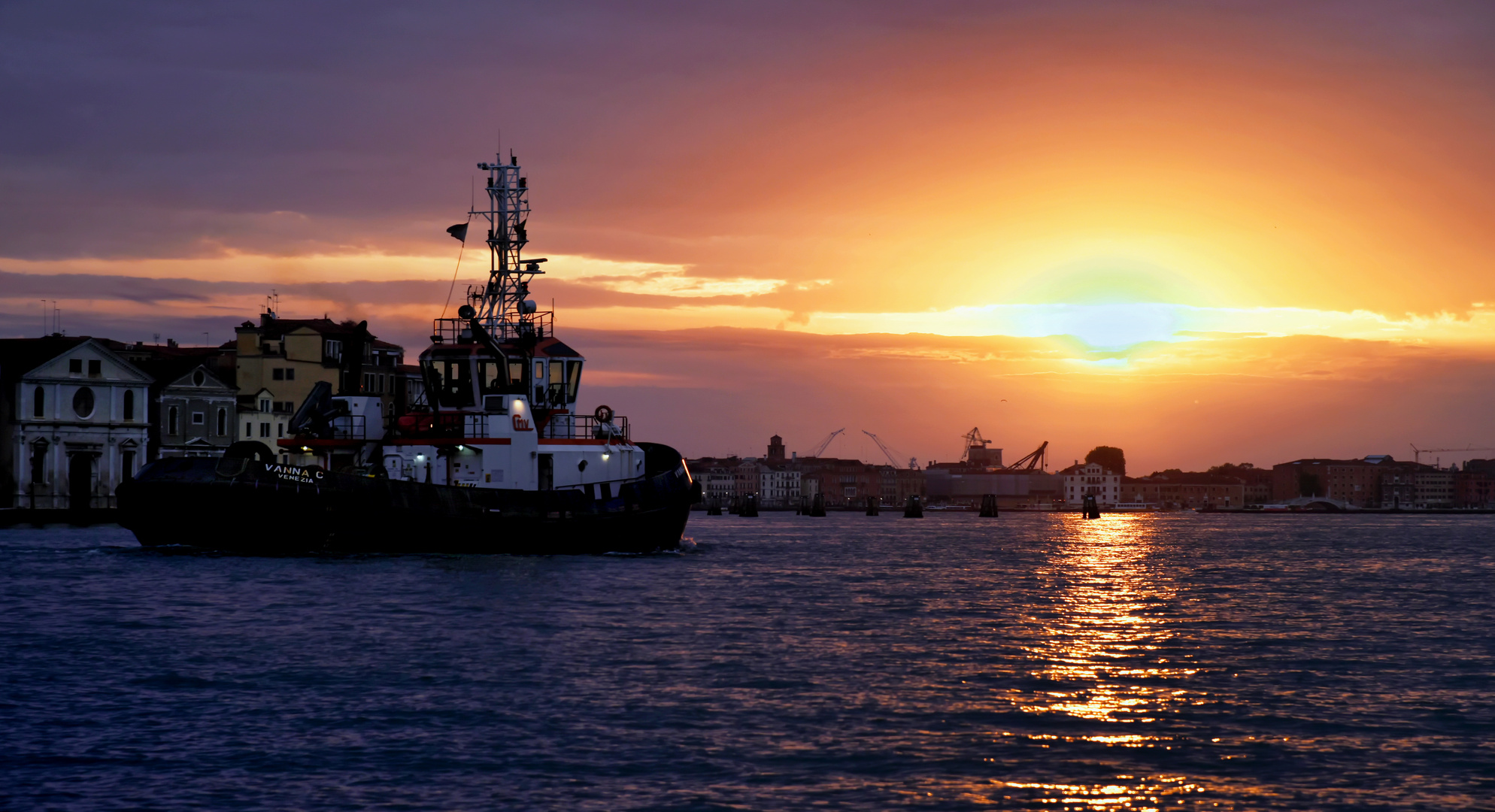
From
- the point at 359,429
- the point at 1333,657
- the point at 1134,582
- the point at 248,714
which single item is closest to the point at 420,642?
the point at 248,714

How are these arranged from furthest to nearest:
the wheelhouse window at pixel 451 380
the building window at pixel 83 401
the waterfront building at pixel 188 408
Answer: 1. the waterfront building at pixel 188 408
2. the building window at pixel 83 401
3. the wheelhouse window at pixel 451 380

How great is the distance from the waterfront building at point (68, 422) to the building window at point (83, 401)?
54 millimetres

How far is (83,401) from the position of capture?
10206 cm

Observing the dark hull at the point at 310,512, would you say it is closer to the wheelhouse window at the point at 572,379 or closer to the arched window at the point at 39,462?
the wheelhouse window at the point at 572,379

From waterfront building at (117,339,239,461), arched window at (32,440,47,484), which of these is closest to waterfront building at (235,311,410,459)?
waterfront building at (117,339,239,461)

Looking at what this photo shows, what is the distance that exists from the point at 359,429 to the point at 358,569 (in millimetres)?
8142

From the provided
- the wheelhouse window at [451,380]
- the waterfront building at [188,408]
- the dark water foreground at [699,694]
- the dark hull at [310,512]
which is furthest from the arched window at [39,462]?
the wheelhouse window at [451,380]

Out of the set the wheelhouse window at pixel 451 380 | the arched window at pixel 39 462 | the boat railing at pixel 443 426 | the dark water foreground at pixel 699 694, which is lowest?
the dark water foreground at pixel 699 694

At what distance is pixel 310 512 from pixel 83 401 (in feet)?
208

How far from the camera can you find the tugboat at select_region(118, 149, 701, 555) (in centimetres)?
4822

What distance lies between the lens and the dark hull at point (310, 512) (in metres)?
47.9

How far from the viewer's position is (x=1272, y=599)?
4916 cm

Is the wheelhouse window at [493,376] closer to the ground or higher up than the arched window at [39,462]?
higher up

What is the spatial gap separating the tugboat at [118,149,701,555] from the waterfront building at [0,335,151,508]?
53019 mm
